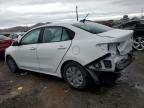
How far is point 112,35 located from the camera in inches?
211

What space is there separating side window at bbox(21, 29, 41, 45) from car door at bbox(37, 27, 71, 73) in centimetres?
33

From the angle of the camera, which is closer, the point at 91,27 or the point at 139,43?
the point at 91,27

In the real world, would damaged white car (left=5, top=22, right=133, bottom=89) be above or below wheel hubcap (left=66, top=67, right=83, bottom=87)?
above

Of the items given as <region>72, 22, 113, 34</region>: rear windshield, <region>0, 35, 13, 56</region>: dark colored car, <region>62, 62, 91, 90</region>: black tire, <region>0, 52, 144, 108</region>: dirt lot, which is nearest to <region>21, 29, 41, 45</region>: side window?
<region>0, 52, 144, 108</region>: dirt lot

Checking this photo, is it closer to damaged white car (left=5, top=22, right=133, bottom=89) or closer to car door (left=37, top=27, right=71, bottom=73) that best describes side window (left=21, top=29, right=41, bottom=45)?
damaged white car (left=5, top=22, right=133, bottom=89)

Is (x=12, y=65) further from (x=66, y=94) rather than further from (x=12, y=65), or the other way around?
(x=66, y=94)

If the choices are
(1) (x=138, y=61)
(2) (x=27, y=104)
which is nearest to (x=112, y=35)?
(2) (x=27, y=104)

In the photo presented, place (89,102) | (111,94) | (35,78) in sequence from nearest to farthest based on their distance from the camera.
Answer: (89,102), (111,94), (35,78)

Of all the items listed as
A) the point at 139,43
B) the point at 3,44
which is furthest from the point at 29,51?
the point at 139,43

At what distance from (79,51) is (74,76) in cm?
67

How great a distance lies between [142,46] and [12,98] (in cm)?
701

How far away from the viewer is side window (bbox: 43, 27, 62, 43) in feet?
20.1

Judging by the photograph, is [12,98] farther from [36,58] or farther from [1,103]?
[36,58]

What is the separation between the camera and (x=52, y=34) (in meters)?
6.36
